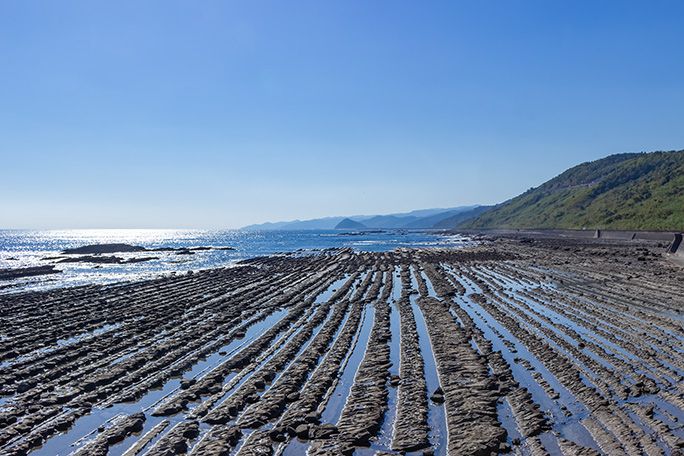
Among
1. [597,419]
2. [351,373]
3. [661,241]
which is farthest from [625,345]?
[661,241]

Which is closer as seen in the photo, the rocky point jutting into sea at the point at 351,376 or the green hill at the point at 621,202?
the rocky point jutting into sea at the point at 351,376

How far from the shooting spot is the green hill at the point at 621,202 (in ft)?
288

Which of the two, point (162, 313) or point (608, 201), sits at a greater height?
point (608, 201)

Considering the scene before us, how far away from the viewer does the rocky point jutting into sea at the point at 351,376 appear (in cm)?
855

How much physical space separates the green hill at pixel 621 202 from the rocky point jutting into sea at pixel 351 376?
78300 millimetres

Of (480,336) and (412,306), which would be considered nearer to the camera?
(480,336)

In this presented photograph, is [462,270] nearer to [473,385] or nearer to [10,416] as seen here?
[473,385]

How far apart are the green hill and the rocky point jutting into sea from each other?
78.3 m

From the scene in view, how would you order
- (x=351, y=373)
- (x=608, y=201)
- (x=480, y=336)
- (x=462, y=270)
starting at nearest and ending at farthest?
(x=351, y=373)
(x=480, y=336)
(x=462, y=270)
(x=608, y=201)

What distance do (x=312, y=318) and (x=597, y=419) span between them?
13.5m

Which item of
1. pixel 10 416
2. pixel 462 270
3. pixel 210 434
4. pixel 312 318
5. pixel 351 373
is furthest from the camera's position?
pixel 462 270

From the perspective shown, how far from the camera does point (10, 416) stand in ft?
32.4

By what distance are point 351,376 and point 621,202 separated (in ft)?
428

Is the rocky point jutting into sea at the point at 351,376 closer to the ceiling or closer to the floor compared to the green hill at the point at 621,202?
closer to the floor
